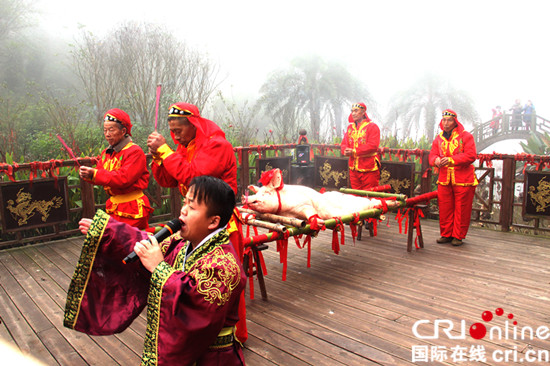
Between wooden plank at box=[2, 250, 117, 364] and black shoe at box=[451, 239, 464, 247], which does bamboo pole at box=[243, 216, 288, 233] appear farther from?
black shoe at box=[451, 239, 464, 247]

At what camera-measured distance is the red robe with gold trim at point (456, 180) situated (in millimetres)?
4516

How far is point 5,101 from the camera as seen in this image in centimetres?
1194

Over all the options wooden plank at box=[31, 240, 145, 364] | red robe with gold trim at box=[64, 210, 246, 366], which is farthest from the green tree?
red robe with gold trim at box=[64, 210, 246, 366]

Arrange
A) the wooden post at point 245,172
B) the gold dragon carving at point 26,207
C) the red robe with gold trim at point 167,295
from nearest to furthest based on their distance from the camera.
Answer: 1. the red robe with gold trim at point 167,295
2. the gold dragon carving at point 26,207
3. the wooden post at point 245,172

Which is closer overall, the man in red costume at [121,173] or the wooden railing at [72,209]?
the man in red costume at [121,173]

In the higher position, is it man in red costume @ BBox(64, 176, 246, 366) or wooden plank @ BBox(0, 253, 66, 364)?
man in red costume @ BBox(64, 176, 246, 366)

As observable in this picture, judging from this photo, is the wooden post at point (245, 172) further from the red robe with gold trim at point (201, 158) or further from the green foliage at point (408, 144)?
the red robe with gold trim at point (201, 158)

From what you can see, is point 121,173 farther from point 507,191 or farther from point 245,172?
point 507,191

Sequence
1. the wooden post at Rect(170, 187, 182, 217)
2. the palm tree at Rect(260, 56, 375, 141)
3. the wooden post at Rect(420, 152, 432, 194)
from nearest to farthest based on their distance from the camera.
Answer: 1. the wooden post at Rect(170, 187, 182, 217)
2. the wooden post at Rect(420, 152, 432, 194)
3. the palm tree at Rect(260, 56, 375, 141)

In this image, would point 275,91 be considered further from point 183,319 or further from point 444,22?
point 183,319

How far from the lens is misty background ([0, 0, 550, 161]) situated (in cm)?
1141

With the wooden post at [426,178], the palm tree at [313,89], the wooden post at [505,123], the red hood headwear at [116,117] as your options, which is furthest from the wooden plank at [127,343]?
the wooden post at [505,123]

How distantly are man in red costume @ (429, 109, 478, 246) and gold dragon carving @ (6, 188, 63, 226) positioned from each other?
14.1 ft

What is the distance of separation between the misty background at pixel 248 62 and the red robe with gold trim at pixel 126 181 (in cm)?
628
